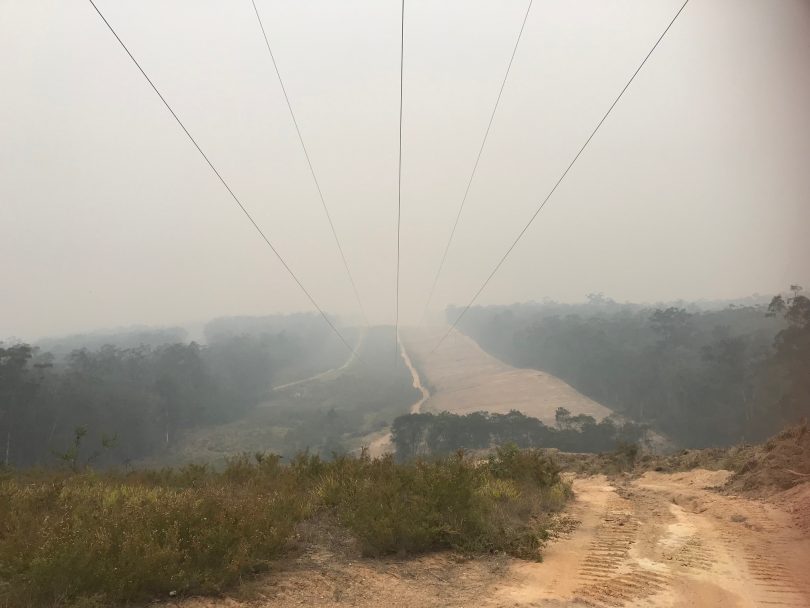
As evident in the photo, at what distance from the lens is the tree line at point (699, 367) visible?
4025 cm

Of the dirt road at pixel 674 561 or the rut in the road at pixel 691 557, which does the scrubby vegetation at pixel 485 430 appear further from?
the rut in the road at pixel 691 557

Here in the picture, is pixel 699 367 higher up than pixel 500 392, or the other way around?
pixel 699 367

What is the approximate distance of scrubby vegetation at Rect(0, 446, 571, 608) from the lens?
18.1 ft

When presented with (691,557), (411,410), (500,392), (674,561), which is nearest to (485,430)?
(500,392)

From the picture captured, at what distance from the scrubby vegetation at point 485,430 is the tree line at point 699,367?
9.64 metres

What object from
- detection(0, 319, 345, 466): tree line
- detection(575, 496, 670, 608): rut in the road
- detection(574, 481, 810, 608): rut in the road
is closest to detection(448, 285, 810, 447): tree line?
detection(574, 481, 810, 608): rut in the road

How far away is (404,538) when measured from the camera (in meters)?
7.90

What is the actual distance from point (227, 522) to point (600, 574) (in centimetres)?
550

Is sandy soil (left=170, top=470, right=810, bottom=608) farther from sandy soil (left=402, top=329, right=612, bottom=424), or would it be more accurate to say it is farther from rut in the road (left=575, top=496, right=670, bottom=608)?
sandy soil (left=402, top=329, right=612, bottom=424)

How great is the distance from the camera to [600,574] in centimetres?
716

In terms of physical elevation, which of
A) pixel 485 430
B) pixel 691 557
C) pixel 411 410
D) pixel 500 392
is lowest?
pixel 411 410

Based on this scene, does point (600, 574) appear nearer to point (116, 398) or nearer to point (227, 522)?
point (227, 522)

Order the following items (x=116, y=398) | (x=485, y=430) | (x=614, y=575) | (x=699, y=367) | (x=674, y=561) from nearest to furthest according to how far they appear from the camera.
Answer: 1. (x=614, y=575)
2. (x=674, y=561)
3. (x=485, y=430)
4. (x=116, y=398)
5. (x=699, y=367)

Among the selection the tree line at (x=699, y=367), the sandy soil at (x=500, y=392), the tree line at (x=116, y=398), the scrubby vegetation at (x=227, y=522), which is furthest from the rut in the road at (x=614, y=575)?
the sandy soil at (x=500, y=392)
